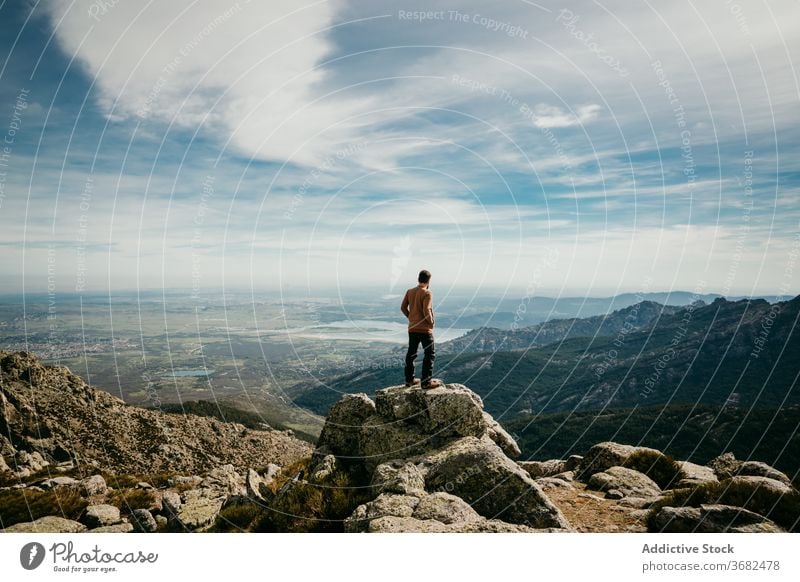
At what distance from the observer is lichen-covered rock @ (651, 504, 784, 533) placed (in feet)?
35.7

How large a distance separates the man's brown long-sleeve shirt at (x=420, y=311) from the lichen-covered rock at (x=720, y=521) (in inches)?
364

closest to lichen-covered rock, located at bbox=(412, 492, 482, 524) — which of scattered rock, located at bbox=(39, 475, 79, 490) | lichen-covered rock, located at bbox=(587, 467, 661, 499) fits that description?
lichen-covered rock, located at bbox=(587, 467, 661, 499)

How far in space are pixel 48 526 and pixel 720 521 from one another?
72.6ft

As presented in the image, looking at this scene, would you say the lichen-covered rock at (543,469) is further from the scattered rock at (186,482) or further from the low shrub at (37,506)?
the low shrub at (37,506)

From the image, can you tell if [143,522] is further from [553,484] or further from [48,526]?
[553,484]

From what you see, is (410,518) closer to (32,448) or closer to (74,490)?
(74,490)

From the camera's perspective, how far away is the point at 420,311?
14.7 metres

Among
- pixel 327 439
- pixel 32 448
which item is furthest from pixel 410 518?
pixel 32 448

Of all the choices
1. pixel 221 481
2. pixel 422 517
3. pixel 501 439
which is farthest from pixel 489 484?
pixel 221 481

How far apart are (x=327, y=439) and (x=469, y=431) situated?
5.97 metres

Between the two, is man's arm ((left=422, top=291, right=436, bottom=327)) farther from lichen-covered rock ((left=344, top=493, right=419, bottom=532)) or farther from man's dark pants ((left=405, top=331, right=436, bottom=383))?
lichen-covered rock ((left=344, top=493, right=419, bottom=532))

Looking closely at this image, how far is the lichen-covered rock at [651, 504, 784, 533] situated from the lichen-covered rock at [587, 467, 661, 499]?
4597 mm

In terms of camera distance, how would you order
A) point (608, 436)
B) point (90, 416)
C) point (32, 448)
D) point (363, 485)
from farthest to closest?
point (608, 436), point (90, 416), point (32, 448), point (363, 485)

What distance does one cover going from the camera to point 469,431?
14.6 meters
